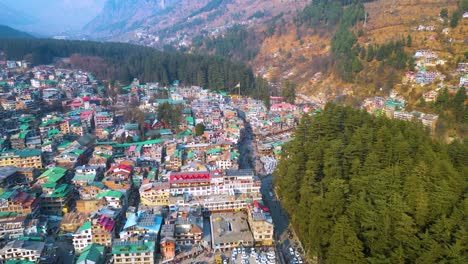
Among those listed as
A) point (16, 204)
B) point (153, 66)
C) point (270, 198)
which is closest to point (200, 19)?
point (153, 66)

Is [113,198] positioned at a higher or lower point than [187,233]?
higher

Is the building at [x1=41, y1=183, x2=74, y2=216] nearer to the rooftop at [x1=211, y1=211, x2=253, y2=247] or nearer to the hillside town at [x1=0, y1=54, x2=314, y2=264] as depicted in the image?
the hillside town at [x1=0, y1=54, x2=314, y2=264]

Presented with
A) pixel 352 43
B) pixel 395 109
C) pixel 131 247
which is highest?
pixel 352 43

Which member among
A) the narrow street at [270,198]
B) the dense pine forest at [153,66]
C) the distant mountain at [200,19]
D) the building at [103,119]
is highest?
the distant mountain at [200,19]

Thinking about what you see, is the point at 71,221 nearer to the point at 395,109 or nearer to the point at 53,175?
the point at 53,175

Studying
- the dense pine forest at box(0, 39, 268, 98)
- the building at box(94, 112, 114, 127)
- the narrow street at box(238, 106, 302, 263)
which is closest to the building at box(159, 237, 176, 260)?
the narrow street at box(238, 106, 302, 263)

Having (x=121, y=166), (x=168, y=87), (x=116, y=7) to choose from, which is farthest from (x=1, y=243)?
(x=116, y=7)

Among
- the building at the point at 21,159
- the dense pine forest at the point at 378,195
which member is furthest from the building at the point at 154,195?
the building at the point at 21,159

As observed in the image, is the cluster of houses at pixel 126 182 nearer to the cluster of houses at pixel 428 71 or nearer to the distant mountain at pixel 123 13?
the cluster of houses at pixel 428 71
